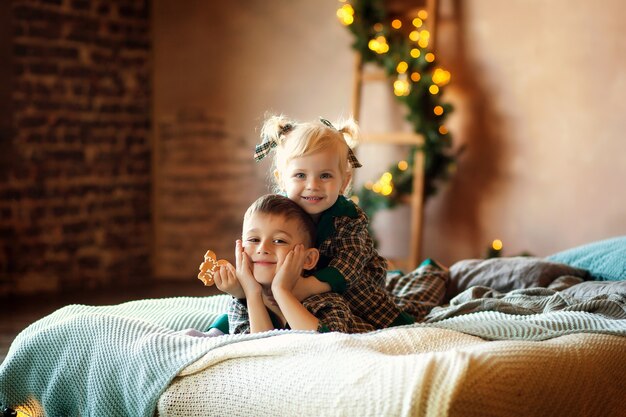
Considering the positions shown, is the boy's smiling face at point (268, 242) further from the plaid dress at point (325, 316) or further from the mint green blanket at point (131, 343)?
the mint green blanket at point (131, 343)

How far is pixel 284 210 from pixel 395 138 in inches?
107

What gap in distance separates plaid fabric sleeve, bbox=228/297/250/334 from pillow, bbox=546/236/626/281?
1469mm

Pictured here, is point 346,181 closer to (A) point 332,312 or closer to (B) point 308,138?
(B) point 308,138

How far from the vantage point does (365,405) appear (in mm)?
1737

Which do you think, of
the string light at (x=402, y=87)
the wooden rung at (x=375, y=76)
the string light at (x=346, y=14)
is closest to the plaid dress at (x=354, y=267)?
the string light at (x=402, y=87)

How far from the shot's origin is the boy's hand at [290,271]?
2322 millimetres

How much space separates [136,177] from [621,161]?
3.33 metres

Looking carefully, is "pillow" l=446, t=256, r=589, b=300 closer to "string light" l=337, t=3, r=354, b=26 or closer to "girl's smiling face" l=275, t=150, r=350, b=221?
"girl's smiling face" l=275, t=150, r=350, b=221

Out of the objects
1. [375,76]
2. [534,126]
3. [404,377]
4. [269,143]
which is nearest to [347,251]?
[269,143]

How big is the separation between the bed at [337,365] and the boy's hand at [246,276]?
0.72ft

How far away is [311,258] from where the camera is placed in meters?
2.44

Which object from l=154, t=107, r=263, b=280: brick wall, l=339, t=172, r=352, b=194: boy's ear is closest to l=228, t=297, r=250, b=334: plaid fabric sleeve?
l=339, t=172, r=352, b=194: boy's ear

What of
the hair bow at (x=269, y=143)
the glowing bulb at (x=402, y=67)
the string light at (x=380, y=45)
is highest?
the string light at (x=380, y=45)

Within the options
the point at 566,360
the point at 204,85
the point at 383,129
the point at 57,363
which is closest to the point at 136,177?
the point at 204,85
